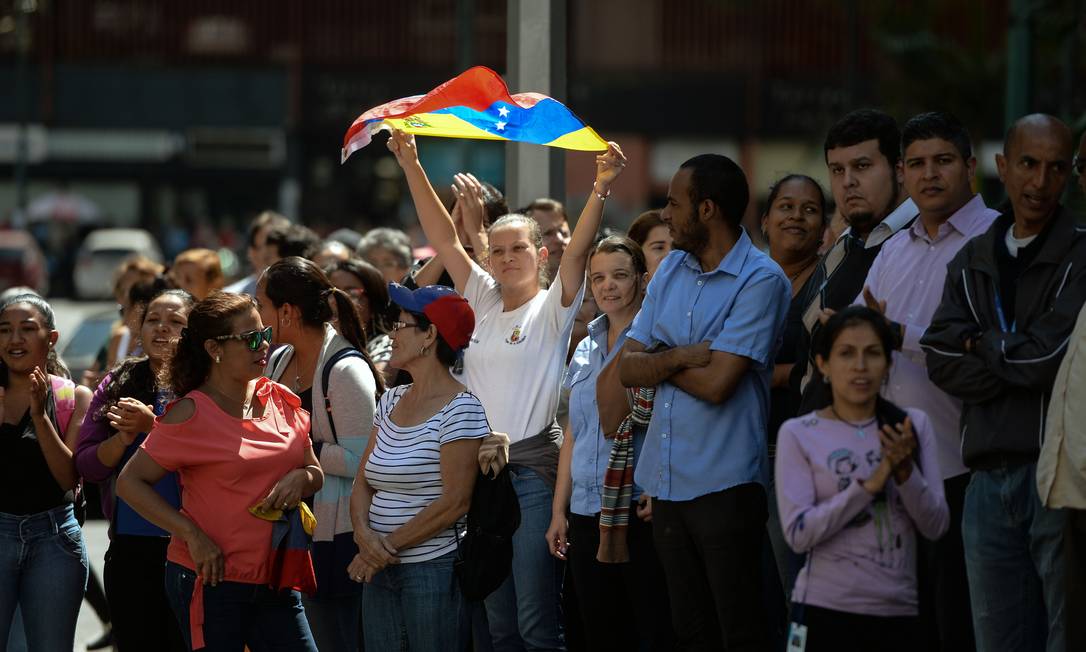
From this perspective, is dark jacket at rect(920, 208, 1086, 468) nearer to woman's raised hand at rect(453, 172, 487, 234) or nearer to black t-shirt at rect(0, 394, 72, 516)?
woman's raised hand at rect(453, 172, 487, 234)

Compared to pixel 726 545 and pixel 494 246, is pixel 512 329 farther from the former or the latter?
pixel 726 545

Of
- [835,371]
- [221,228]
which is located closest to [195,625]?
[835,371]

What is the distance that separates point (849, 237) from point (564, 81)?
10.1 ft

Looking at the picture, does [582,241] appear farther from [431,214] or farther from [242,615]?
[242,615]

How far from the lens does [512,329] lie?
677 cm

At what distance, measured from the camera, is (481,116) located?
7.40 meters

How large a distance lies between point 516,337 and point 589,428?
567 millimetres

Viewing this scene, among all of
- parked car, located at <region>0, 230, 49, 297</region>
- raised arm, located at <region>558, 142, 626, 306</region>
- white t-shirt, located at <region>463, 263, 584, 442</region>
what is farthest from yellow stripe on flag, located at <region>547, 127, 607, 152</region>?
parked car, located at <region>0, 230, 49, 297</region>

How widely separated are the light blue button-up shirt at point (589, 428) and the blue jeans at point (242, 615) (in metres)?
1.22

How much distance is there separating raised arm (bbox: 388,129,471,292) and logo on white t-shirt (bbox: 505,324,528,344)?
43 cm

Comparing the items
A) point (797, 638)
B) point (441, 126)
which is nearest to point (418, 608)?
point (797, 638)

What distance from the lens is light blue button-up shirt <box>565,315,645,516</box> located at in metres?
6.30

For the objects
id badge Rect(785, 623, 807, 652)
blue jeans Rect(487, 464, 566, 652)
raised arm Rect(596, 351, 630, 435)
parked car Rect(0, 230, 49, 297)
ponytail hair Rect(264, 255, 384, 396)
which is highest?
ponytail hair Rect(264, 255, 384, 396)

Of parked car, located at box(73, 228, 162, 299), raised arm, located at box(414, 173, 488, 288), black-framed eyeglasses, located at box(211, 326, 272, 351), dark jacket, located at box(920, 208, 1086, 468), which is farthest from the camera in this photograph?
parked car, located at box(73, 228, 162, 299)
